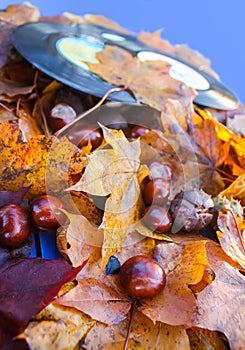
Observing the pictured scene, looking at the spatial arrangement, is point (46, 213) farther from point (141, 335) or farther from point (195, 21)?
point (195, 21)

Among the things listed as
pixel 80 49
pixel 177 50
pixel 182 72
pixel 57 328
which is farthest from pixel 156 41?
pixel 57 328

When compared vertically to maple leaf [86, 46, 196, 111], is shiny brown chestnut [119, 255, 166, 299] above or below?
below

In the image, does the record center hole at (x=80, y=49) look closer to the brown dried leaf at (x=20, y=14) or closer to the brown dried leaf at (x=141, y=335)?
the brown dried leaf at (x=20, y=14)

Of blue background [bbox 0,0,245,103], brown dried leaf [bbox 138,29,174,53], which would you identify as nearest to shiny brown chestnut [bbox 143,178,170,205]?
brown dried leaf [bbox 138,29,174,53]

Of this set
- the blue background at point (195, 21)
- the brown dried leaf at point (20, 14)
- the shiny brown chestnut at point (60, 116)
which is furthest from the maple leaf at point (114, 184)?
the blue background at point (195, 21)

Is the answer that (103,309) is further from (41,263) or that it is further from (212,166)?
(212,166)

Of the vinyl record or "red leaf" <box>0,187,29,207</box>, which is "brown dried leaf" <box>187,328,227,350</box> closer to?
"red leaf" <box>0,187,29,207</box>
